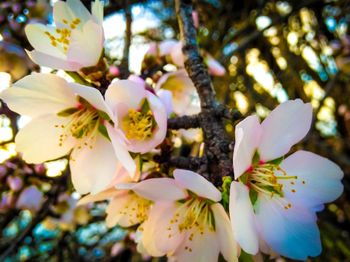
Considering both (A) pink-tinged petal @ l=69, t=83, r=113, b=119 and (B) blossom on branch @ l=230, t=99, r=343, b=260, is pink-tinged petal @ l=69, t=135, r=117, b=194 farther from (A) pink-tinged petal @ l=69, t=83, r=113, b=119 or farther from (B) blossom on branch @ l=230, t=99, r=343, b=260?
(B) blossom on branch @ l=230, t=99, r=343, b=260

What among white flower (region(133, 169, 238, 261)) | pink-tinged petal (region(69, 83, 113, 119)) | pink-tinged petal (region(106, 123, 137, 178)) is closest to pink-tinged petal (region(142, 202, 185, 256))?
white flower (region(133, 169, 238, 261))

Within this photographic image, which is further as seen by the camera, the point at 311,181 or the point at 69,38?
the point at 69,38

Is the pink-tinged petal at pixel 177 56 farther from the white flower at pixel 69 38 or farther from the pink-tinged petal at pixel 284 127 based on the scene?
the pink-tinged petal at pixel 284 127

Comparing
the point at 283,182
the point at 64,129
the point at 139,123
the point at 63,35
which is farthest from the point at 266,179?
the point at 63,35

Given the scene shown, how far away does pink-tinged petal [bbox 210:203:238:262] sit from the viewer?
2.07 ft

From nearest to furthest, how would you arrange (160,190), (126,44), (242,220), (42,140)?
(242,220) < (160,190) < (42,140) < (126,44)

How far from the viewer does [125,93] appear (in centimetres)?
70

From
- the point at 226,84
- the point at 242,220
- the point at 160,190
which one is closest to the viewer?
the point at 242,220

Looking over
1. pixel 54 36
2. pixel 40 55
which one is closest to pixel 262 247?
pixel 40 55

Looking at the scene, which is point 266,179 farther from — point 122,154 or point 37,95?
point 37,95

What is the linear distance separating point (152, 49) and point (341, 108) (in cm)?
Answer: 215

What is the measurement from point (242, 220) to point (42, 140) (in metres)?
0.46

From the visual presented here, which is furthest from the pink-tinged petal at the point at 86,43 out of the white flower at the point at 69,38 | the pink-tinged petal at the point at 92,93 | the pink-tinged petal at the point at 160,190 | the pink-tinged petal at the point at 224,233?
the pink-tinged petal at the point at 224,233

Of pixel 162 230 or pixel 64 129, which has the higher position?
pixel 64 129
